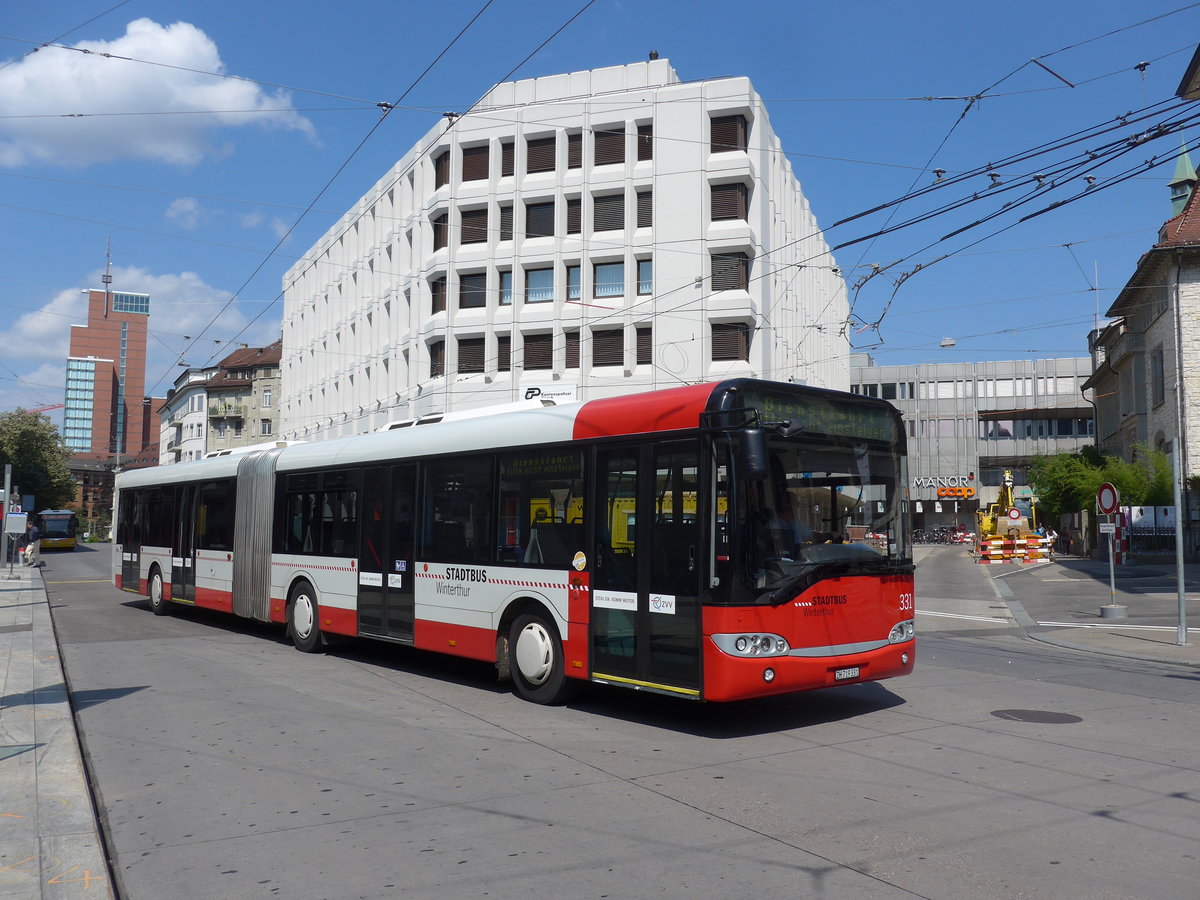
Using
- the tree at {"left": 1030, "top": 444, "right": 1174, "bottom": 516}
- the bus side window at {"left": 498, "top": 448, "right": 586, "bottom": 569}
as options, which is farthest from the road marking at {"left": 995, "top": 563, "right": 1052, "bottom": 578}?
the bus side window at {"left": 498, "top": 448, "right": 586, "bottom": 569}

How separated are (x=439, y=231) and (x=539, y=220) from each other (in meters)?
4.72

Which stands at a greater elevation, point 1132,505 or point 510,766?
point 1132,505

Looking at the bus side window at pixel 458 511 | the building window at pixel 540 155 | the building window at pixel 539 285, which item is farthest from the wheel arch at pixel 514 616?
the building window at pixel 540 155

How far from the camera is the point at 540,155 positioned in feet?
130

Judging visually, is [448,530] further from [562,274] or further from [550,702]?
[562,274]

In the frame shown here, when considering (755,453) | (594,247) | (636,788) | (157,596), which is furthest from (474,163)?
(636,788)

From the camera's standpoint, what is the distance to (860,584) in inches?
346

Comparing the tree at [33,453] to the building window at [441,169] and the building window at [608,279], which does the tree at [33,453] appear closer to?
the building window at [441,169]

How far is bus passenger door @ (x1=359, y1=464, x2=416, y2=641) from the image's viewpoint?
1212 centimetres

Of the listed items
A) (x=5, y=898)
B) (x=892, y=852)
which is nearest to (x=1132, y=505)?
(x=892, y=852)

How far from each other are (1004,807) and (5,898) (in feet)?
17.4

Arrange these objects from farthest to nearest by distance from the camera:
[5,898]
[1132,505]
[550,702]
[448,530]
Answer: [1132,505]
[448,530]
[550,702]
[5,898]

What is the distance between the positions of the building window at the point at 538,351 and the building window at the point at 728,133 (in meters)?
9.23

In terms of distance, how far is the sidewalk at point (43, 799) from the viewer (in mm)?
4984
